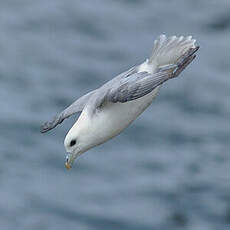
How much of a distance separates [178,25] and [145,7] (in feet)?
5.60

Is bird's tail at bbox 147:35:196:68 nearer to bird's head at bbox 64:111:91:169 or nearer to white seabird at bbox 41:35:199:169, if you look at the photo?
white seabird at bbox 41:35:199:169

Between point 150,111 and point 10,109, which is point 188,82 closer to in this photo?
point 150,111

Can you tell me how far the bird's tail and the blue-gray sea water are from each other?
12851 millimetres

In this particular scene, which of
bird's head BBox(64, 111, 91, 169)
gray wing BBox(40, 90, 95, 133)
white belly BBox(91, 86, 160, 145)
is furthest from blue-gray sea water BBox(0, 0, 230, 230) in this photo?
white belly BBox(91, 86, 160, 145)

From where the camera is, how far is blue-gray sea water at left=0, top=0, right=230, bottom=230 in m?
22.0

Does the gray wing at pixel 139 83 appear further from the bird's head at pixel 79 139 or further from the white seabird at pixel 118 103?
the bird's head at pixel 79 139

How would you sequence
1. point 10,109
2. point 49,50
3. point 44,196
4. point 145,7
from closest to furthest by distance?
point 44,196, point 10,109, point 49,50, point 145,7

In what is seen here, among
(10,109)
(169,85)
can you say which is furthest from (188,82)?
(10,109)

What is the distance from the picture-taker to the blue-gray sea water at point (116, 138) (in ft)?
72.3

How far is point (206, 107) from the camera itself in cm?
2445

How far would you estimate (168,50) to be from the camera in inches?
323

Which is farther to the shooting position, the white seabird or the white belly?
the white belly

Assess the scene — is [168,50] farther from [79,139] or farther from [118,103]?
[79,139]

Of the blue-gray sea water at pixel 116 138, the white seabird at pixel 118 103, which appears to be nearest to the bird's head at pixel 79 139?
the white seabird at pixel 118 103
